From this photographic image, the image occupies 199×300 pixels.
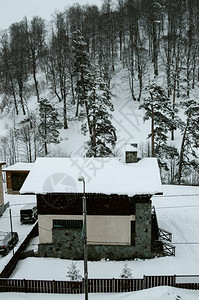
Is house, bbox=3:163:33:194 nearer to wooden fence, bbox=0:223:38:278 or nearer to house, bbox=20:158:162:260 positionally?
wooden fence, bbox=0:223:38:278

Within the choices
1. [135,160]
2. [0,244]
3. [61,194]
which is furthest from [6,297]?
[135,160]

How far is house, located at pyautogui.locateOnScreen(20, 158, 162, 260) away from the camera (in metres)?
16.3

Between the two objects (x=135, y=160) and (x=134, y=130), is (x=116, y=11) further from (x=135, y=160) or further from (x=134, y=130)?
(x=135, y=160)

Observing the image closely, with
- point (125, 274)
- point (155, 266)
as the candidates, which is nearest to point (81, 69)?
point (155, 266)

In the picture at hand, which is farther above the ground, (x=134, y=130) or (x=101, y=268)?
(x=134, y=130)

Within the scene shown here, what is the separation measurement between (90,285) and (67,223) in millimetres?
4124

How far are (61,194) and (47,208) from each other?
58.6 inches

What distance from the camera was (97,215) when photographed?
1661 centimetres

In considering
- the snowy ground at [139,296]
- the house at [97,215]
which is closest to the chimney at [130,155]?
the house at [97,215]

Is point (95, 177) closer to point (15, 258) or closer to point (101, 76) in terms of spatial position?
point (15, 258)

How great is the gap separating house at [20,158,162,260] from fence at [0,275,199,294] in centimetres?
294

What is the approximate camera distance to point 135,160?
62.3ft

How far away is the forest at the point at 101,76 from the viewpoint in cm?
3020

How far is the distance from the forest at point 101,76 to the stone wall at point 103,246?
13.2 meters
